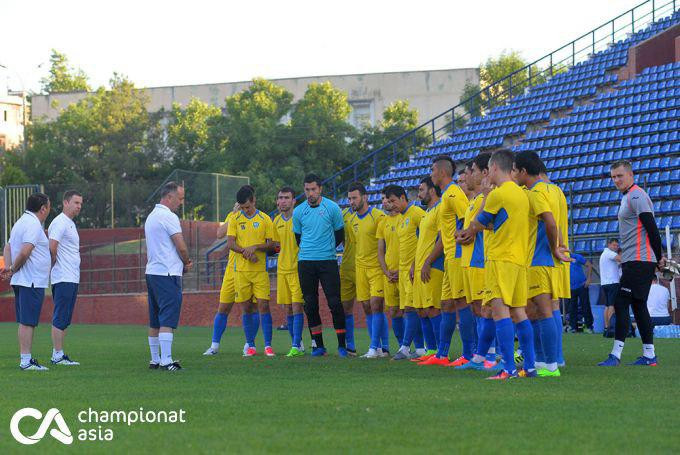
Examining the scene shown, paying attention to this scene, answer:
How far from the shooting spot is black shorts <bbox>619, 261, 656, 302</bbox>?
1103cm

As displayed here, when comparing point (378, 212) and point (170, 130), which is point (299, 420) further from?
point (170, 130)

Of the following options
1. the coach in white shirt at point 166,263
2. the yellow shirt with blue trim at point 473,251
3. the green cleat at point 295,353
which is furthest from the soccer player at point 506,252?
the green cleat at point 295,353

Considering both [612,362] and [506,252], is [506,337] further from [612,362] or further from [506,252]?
[612,362]

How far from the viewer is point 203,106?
2384 inches

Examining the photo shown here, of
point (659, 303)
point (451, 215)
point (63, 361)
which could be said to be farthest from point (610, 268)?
point (63, 361)

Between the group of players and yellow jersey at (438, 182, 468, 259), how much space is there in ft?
0.04

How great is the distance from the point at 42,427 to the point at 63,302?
5694 mm

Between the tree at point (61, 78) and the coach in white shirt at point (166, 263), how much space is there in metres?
78.8

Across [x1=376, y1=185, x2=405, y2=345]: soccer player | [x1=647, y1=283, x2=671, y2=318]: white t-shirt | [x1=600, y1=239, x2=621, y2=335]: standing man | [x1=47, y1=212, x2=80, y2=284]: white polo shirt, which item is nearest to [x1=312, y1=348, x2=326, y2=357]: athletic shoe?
[x1=376, y1=185, x2=405, y2=345]: soccer player

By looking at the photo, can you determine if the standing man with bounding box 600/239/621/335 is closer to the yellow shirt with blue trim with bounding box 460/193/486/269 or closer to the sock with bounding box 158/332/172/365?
the yellow shirt with blue trim with bounding box 460/193/486/269

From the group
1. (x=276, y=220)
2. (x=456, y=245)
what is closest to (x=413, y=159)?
(x=276, y=220)

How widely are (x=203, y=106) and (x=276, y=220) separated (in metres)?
47.4

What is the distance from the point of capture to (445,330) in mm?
11484

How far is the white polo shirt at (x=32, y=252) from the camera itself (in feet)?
38.7
